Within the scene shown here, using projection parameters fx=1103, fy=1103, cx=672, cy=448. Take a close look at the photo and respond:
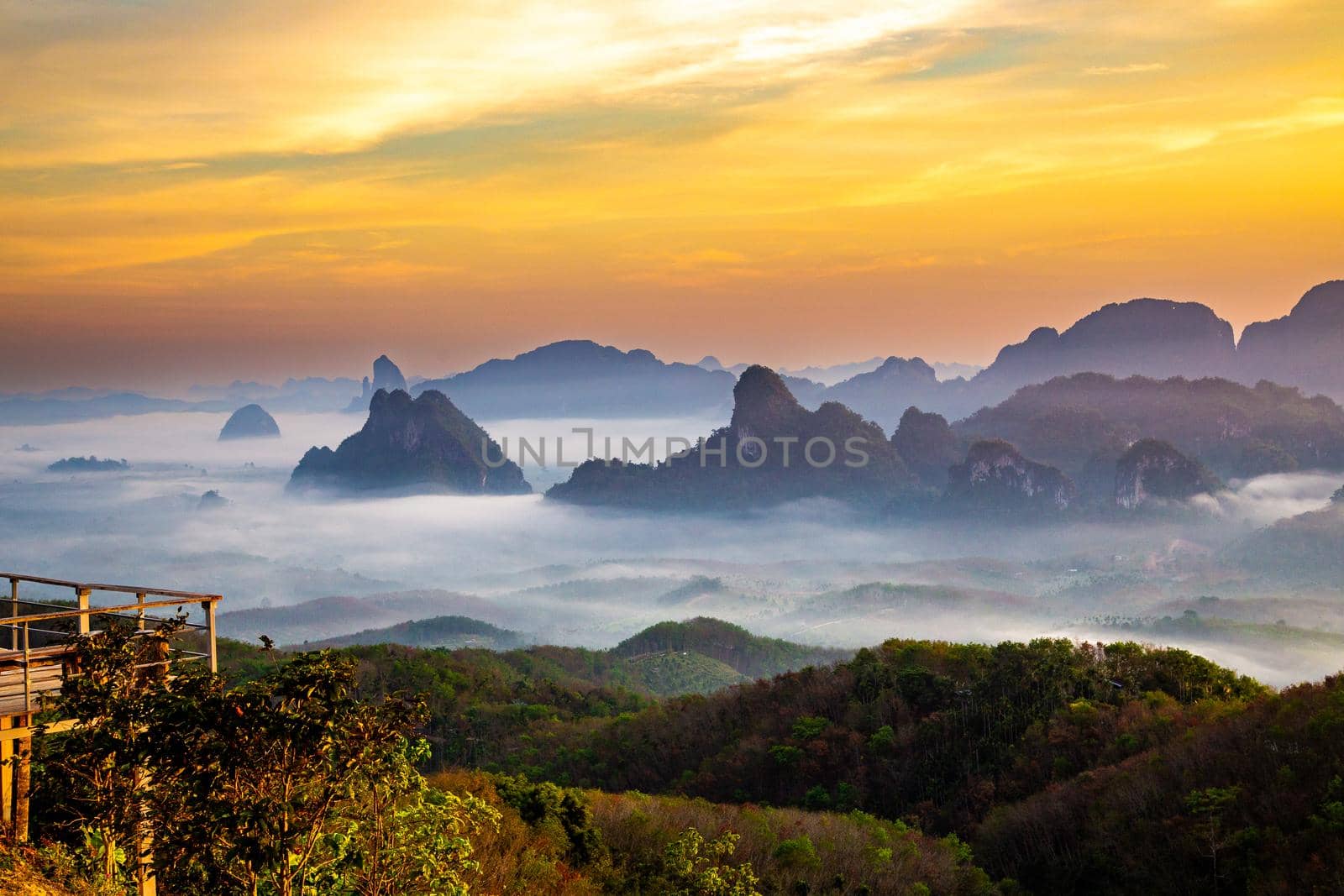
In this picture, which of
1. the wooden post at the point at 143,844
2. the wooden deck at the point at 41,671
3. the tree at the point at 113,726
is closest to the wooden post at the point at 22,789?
the wooden deck at the point at 41,671

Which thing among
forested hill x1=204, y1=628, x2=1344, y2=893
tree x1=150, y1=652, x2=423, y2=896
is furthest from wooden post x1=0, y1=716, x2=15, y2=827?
forested hill x1=204, y1=628, x2=1344, y2=893

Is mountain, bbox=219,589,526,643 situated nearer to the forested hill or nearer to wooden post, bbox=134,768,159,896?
the forested hill

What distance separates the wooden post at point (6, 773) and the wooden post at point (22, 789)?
61 millimetres

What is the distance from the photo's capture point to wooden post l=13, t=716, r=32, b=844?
469 inches

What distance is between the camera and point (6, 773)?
41.1 ft

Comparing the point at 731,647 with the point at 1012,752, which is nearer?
the point at 1012,752

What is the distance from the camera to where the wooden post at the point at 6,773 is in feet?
38.3

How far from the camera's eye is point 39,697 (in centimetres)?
1166

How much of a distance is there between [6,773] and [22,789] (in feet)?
0.89

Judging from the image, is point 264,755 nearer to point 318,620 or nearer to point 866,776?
point 866,776

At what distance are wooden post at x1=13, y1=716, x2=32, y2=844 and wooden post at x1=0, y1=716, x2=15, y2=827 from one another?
0.20 ft

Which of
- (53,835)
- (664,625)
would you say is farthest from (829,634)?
Result: (53,835)

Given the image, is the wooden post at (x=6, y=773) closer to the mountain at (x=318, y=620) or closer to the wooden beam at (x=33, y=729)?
the wooden beam at (x=33, y=729)

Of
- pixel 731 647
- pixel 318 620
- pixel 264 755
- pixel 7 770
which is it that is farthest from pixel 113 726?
pixel 318 620
